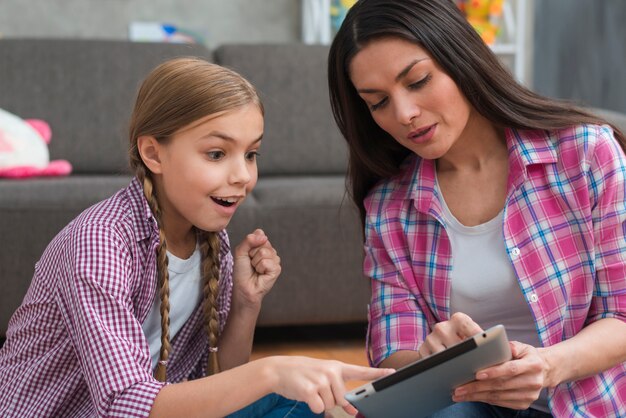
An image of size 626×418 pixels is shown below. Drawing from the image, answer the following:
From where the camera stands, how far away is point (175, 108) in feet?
4.18

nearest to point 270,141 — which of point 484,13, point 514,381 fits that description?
point 484,13

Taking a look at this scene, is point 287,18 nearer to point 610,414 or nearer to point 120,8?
point 120,8

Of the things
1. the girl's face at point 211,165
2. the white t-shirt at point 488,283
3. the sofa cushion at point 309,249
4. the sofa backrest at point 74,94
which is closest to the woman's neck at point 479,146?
the white t-shirt at point 488,283

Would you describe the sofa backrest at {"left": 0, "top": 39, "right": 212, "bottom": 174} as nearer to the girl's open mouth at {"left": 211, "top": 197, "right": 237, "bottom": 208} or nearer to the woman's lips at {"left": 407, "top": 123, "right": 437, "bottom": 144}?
the girl's open mouth at {"left": 211, "top": 197, "right": 237, "bottom": 208}

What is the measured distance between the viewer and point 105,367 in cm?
112

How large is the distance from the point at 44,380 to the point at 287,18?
269cm

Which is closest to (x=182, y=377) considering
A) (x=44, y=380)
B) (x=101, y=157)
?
(x=44, y=380)

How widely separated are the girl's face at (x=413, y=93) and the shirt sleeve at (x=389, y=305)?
0.62 feet

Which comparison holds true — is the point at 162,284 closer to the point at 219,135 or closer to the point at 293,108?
the point at 219,135

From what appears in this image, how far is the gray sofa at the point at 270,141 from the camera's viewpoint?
224cm

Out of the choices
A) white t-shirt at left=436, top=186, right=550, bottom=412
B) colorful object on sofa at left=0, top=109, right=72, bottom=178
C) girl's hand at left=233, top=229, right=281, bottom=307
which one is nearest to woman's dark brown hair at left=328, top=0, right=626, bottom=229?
white t-shirt at left=436, top=186, right=550, bottom=412

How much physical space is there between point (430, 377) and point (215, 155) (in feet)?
1.59

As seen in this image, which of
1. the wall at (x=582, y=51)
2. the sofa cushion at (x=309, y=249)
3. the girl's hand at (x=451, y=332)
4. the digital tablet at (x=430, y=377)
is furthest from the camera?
the wall at (x=582, y=51)

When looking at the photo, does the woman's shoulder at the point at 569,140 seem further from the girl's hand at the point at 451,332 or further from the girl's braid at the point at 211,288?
the girl's braid at the point at 211,288
